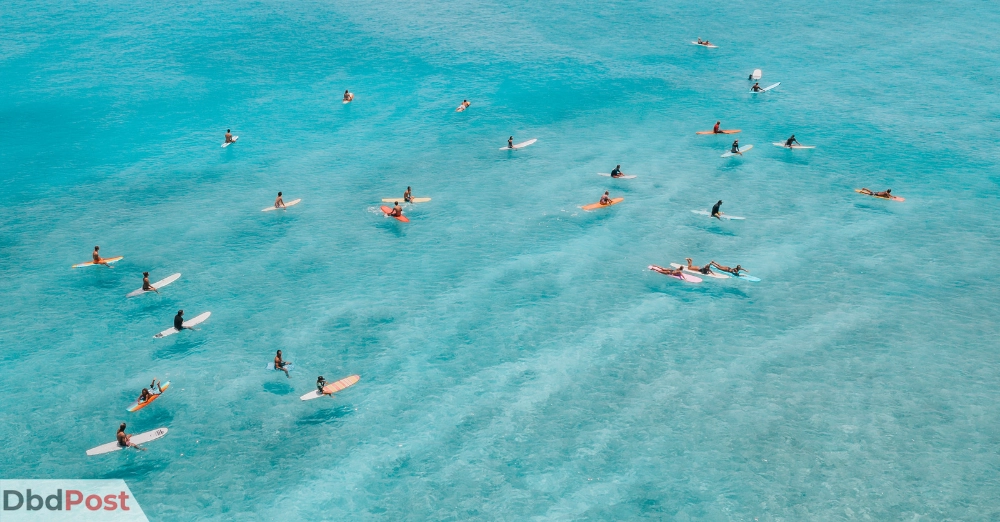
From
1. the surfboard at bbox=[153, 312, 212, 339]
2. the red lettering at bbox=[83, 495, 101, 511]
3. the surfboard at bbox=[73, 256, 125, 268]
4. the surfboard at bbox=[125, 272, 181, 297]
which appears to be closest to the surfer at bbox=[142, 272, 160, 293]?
the surfboard at bbox=[125, 272, 181, 297]

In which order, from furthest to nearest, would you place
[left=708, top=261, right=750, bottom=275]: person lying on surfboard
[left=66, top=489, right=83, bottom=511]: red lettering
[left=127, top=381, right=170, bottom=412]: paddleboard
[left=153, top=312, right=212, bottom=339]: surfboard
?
1. [left=708, top=261, right=750, bottom=275]: person lying on surfboard
2. [left=153, top=312, right=212, bottom=339]: surfboard
3. [left=127, top=381, right=170, bottom=412]: paddleboard
4. [left=66, top=489, right=83, bottom=511]: red lettering

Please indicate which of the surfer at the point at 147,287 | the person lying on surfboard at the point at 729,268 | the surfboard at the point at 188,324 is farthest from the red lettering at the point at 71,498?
the person lying on surfboard at the point at 729,268

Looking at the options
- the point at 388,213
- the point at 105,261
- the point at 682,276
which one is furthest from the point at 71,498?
the point at 682,276

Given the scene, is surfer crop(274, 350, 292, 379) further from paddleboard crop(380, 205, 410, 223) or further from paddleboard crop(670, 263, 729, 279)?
paddleboard crop(670, 263, 729, 279)

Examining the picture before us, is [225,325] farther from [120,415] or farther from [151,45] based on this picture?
[151,45]

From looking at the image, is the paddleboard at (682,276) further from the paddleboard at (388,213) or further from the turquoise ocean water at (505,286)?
the paddleboard at (388,213)

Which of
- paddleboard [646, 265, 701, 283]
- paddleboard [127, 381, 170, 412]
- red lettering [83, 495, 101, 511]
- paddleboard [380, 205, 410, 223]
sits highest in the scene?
paddleboard [380, 205, 410, 223]

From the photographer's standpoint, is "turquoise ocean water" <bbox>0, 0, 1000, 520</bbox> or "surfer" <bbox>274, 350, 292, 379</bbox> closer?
"turquoise ocean water" <bbox>0, 0, 1000, 520</bbox>

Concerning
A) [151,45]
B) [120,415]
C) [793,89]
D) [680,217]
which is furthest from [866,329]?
[151,45]
